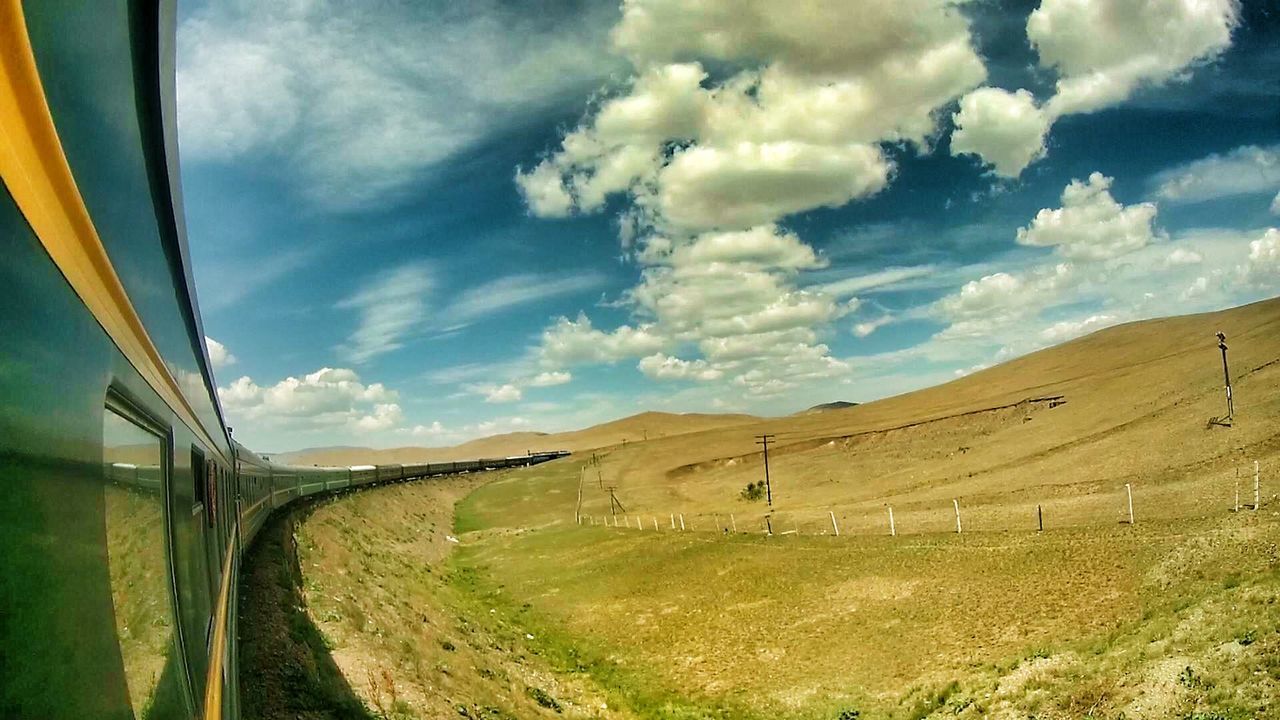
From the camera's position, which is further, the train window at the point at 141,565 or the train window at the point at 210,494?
the train window at the point at 210,494

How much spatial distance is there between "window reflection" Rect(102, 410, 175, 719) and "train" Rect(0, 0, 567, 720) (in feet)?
0.05

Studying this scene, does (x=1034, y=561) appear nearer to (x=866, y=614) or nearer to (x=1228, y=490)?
(x=866, y=614)

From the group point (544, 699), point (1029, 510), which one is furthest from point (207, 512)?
point (1029, 510)

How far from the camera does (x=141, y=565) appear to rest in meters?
2.84

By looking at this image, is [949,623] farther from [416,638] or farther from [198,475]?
[198,475]

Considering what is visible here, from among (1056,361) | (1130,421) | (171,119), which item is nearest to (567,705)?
(171,119)

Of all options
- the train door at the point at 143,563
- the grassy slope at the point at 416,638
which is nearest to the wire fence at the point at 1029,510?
the grassy slope at the point at 416,638

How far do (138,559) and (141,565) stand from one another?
44 mm

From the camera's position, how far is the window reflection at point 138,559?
2.42 meters

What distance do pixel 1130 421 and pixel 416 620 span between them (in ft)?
257

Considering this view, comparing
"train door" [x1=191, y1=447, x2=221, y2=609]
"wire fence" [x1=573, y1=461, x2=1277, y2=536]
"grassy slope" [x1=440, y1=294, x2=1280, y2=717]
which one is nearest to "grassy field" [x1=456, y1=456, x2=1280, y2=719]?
"grassy slope" [x1=440, y1=294, x2=1280, y2=717]

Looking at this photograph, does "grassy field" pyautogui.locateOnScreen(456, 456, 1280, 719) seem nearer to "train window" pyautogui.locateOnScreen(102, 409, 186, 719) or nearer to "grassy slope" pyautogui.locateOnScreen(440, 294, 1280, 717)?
"grassy slope" pyautogui.locateOnScreen(440, 294, 1280, 717)

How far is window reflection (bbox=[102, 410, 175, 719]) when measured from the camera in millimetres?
2424

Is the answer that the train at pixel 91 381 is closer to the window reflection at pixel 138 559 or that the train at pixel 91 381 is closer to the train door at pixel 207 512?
the window reflection at pixel 138 559
